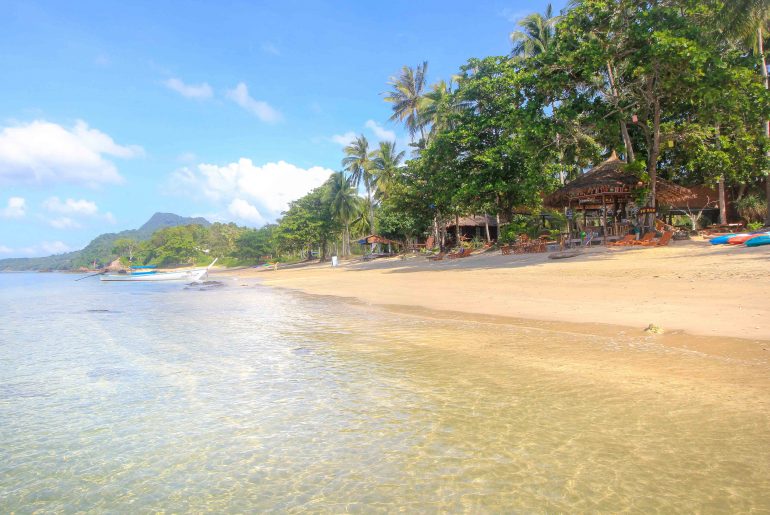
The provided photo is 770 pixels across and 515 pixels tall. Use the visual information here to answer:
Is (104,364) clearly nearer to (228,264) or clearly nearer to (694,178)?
(694,178)

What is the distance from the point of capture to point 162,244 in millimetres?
93625

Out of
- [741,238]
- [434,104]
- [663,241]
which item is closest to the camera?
[741,238]

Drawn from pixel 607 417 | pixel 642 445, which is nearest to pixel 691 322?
pixel 607 417

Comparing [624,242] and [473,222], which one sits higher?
[473,222]

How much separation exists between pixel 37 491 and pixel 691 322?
871 cm

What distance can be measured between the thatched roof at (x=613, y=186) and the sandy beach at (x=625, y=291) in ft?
9.31

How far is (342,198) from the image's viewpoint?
49281mm

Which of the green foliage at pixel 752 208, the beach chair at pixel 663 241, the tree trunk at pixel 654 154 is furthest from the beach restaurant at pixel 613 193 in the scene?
the green foliage at pixel 752 208

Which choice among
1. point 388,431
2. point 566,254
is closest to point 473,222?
point 566,254

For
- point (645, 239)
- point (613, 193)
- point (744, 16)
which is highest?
point (744, 16)

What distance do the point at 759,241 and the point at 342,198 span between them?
39391mm

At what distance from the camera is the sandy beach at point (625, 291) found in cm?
781

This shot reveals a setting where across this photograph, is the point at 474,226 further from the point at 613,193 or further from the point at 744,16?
the point at 744,16

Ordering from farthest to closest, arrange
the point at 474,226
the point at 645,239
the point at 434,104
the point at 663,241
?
the point at 474,226 → the point at 434,104 → the point at 645,239 → the point at 663,241
